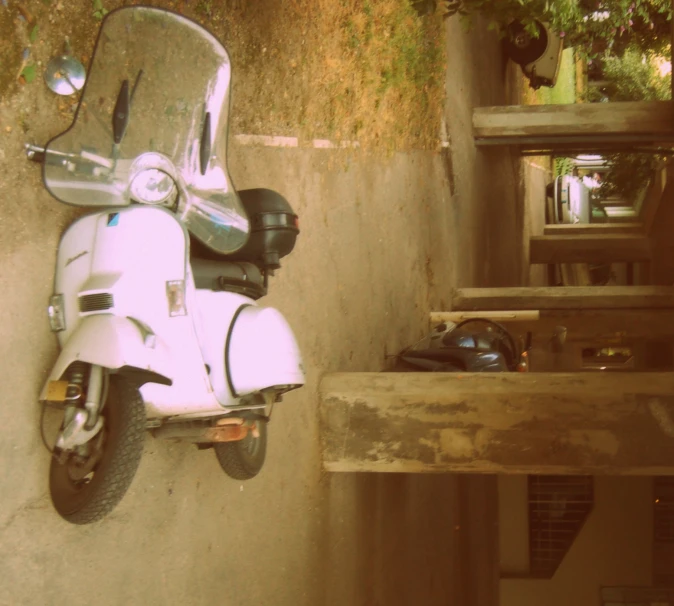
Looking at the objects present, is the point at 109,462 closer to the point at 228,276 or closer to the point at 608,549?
the point at 228,276

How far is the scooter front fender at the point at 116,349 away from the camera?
1950 millimetres

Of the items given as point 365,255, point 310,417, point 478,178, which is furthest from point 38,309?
point 478,178

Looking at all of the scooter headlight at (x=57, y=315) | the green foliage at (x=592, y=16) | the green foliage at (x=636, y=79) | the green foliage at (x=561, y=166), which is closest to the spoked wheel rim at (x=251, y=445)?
the scooter headlight at (x=57, y=315)

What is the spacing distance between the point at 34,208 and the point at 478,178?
6.34 m

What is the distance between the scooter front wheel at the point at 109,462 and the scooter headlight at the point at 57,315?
0.23 m

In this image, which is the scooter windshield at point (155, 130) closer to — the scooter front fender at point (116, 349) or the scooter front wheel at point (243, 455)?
the scooter front fender at point (116, 349)

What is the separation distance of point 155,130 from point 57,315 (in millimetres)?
540

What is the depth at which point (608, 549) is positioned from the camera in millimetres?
8484

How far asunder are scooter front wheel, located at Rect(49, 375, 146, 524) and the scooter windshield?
0.51 m

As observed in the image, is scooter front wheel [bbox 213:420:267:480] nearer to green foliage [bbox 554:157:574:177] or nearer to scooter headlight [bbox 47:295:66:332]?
scooter headlight [bbox 47:295:66:332]

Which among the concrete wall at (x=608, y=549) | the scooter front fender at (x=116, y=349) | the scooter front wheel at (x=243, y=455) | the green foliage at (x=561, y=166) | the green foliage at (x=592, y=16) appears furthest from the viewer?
the green foliage at (x=561, y=166)

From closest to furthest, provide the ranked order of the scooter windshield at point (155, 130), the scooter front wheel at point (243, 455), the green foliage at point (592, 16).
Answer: the scooter windshield at point (155, 130) → the scooter front wheel at point (243, 455) → the green foliage at point (592, 16)

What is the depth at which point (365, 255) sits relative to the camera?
472 cm

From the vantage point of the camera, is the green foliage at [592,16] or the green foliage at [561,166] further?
the green foliage at [561,166]
